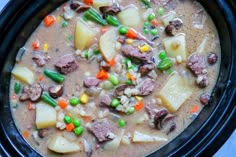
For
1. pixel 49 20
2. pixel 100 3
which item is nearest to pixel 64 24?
pixel 49 20

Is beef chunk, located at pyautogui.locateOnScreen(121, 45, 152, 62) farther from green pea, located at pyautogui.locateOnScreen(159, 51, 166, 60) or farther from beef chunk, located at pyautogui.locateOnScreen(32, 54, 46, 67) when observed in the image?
beef chunk, located at pyautogui.locateOnScreen(32, 54, 46, 67)

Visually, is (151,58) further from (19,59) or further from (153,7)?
(19,59)

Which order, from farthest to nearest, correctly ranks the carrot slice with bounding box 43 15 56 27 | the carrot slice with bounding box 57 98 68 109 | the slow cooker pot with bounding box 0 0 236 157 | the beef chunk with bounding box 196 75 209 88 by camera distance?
the carrot slice with bounding box 43 15 56 27, the carrot slice with bounding box 57 98 68 109, the beef chunk with bounding box 196 75 209 88, the slow cooker pot with bounding box 0 0 236 157

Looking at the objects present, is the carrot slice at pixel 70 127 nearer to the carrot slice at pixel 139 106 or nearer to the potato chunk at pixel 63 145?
the potato chunk at pixel 63 145

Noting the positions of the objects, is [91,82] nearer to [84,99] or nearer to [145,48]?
[84,99]

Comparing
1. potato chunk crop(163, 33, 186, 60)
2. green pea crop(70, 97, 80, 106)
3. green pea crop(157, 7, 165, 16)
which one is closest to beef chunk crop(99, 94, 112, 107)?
green pea crop(70, 97, 80, 106)

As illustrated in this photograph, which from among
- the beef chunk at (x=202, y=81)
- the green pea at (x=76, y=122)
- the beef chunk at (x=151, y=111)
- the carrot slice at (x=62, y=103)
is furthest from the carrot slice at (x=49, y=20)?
the beef chunk at (x=202, y=81)
